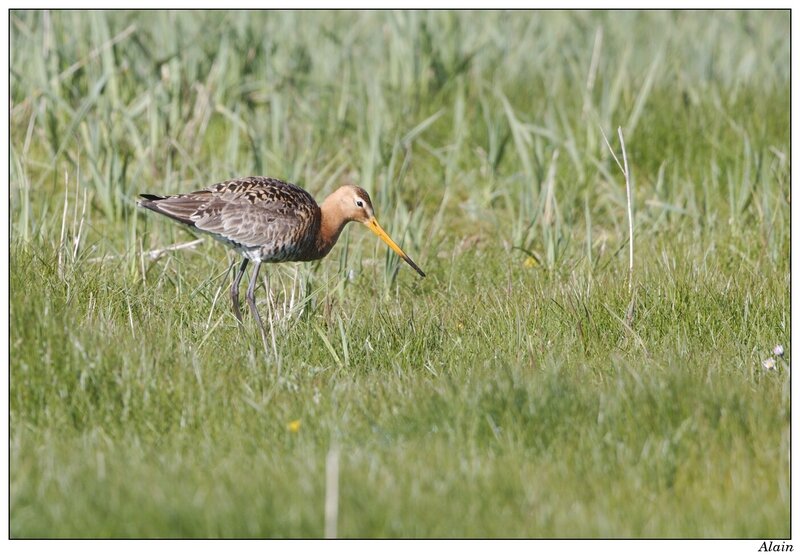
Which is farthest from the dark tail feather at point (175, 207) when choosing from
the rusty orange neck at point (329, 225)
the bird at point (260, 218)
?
the rusty orange neck at point (329, 225)

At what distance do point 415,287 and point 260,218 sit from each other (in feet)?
3.29

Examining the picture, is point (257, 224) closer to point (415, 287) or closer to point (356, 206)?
point (356, 206)

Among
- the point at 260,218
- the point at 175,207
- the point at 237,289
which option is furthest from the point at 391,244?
the point at 175,207

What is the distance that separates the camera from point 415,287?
22.9 feet

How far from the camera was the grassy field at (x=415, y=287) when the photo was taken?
13.8 ft

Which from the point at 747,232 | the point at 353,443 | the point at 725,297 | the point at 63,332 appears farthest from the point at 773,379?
the point at 63,332

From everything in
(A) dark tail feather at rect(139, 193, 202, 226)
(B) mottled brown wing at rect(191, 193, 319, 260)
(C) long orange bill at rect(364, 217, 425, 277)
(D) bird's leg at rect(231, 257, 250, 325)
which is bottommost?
(D) bird's leg at rect(231, 257, 250, 325)

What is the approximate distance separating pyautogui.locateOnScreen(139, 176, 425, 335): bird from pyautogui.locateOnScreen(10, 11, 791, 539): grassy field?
0.20m

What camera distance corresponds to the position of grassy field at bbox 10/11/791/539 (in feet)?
13.8

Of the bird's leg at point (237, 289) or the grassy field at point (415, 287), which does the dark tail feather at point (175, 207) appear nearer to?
the grassy field at point (415, 287)

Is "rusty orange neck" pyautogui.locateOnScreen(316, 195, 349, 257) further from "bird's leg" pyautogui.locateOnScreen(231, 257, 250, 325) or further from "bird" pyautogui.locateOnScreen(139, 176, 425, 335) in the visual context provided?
"bird's leg" pyautogui.locateOnScreen(231, 257, 250, 325)

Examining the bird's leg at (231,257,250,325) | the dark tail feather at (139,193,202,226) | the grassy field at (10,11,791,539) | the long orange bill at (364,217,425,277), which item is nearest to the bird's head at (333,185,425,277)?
the long orange bill at (364,217,425,277)

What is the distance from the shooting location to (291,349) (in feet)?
18.7

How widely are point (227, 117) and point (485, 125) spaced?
6.47ft
